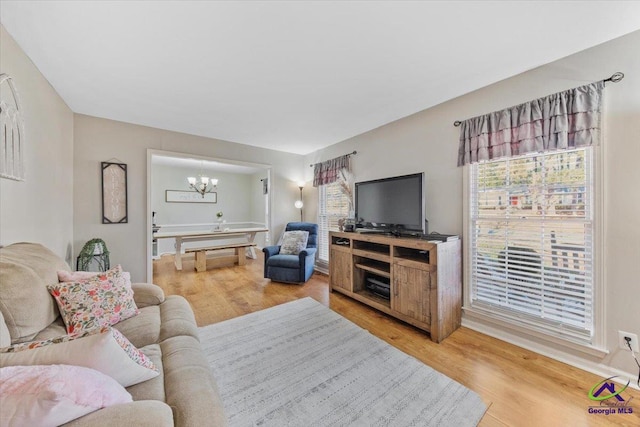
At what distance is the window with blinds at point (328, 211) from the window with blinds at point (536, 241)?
2.09 metres

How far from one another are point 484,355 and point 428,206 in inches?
59.9

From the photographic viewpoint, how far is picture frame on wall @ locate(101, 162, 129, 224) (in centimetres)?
317

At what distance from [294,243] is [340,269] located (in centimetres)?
112

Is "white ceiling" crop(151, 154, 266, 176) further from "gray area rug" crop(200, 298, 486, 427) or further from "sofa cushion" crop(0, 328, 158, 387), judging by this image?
→ "sofa cushion" crop(0, 328, 158, 387)

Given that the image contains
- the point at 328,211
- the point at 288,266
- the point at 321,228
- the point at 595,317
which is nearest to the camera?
the point at 595,317

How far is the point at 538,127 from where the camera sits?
1.96m

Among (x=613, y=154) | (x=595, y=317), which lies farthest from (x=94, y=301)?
(x=613, y=154)

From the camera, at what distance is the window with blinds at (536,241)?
6.01 feet

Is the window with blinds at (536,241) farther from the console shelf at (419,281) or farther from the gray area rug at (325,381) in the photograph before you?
the gray area rug at (325,381)

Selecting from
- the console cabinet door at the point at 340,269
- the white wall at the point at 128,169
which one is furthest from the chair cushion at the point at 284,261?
the white wall at the point at 128,169

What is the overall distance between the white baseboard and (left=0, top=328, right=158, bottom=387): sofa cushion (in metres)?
2.76

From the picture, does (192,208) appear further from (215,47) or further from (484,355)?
(484,355)

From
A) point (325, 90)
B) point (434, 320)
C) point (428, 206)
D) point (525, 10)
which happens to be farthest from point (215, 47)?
point (434, 320)

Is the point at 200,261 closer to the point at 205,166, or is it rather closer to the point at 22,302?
the point at 205,166
